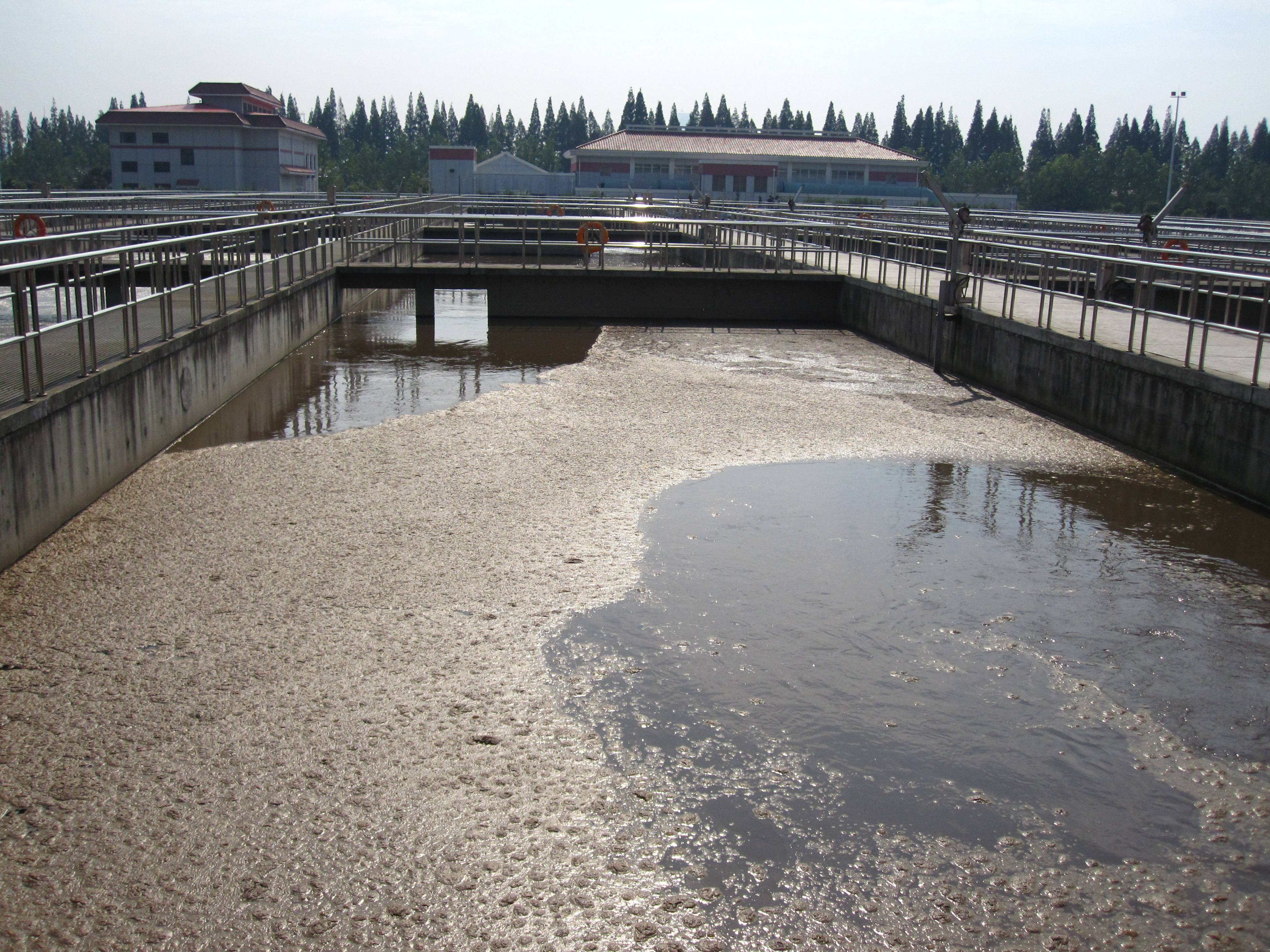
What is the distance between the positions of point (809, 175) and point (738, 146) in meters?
6.75

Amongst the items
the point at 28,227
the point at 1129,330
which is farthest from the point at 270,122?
the point at 1129,330

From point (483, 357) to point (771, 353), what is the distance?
14.6 feet

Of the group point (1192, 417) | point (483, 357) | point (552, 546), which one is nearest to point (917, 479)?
point (1192, 417)

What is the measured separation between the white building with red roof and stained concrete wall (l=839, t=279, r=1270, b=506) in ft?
259

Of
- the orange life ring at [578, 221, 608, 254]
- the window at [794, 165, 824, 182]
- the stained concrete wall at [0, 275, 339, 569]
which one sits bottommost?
the stained concrete wall at [0, 275, 339, 569]

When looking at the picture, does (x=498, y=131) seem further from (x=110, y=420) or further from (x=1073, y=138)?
(x=110, y=420)

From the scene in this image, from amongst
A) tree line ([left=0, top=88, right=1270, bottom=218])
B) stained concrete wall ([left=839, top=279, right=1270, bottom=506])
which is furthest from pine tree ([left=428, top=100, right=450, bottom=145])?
stained concrete wall ([left=839, top=279, right=1270, bottom=506])

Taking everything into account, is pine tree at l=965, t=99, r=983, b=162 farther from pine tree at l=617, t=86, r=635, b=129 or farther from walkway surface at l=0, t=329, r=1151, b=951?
walkway surface at l=0, t=329, r=1151, b=951

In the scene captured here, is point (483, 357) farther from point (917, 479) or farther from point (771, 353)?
point (917, 479)

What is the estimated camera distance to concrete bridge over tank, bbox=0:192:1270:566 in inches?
342

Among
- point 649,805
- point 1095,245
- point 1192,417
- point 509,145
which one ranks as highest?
point 509,145

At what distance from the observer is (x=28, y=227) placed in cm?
→ 2281

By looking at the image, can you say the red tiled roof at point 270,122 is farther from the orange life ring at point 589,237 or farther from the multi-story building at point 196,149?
the orange life ring at point 589,237

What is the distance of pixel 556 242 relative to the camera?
23.3 meters
